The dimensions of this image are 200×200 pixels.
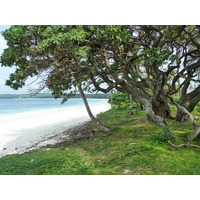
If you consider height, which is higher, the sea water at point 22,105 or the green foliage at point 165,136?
the green foliage at point 165,136

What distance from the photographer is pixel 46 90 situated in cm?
512


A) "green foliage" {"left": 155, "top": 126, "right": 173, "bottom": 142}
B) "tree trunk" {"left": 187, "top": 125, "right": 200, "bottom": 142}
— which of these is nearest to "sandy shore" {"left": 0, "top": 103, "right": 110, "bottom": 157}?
"green foliage" {"left": 155, "top": 126, "right": 173, "bottom": 142}

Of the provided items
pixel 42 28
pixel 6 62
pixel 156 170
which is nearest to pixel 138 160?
pixel 156 170

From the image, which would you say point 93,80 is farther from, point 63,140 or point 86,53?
point 63,140

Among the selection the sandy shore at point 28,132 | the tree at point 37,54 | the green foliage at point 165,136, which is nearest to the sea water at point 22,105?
the sandy shore at point 28,132

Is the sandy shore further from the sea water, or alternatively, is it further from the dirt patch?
the sea water

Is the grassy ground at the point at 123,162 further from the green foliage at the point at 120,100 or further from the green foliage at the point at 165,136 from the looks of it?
the green foliage at the point at 120,100

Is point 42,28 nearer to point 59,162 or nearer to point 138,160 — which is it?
point 59,162

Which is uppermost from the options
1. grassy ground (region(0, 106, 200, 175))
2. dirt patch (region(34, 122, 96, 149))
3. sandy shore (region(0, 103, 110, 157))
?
grassy ground (region(0, 106, 200, 175))

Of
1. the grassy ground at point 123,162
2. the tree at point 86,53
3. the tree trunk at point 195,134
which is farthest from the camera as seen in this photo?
the tree trunk at point 195,134

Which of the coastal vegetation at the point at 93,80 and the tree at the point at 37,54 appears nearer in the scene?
the coastal vegetation at the point at 93,80

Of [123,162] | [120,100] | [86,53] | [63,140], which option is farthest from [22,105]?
[123,162]

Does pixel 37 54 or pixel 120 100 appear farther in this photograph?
pixel 120 100
